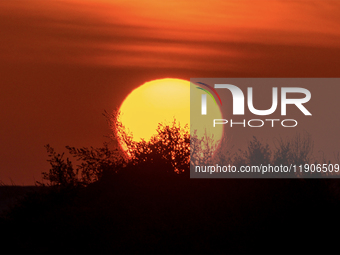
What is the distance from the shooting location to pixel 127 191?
50.6 feet

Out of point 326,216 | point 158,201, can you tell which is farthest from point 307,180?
point 158,201

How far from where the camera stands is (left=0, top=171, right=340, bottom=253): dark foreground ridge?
1247 cm

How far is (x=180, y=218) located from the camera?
44.7 feet

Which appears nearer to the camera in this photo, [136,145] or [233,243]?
[233,243]

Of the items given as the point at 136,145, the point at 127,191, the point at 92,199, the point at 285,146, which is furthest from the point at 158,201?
the point at 285,146

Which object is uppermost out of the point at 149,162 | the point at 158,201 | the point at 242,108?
the point at 242,108

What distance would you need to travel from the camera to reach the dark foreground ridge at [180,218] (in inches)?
491

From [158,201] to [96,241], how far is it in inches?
106

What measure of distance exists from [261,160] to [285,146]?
128 centimetres

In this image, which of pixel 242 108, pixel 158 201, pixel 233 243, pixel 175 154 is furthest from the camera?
pixel 242 108

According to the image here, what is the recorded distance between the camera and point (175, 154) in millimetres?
17547

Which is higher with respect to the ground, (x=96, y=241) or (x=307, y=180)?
(x=307, y=180)

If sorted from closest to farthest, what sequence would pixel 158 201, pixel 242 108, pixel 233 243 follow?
pixel 233 243 → pixel 158 201 → pixel 242 108

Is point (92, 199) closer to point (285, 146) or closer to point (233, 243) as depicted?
point (233, 243)
